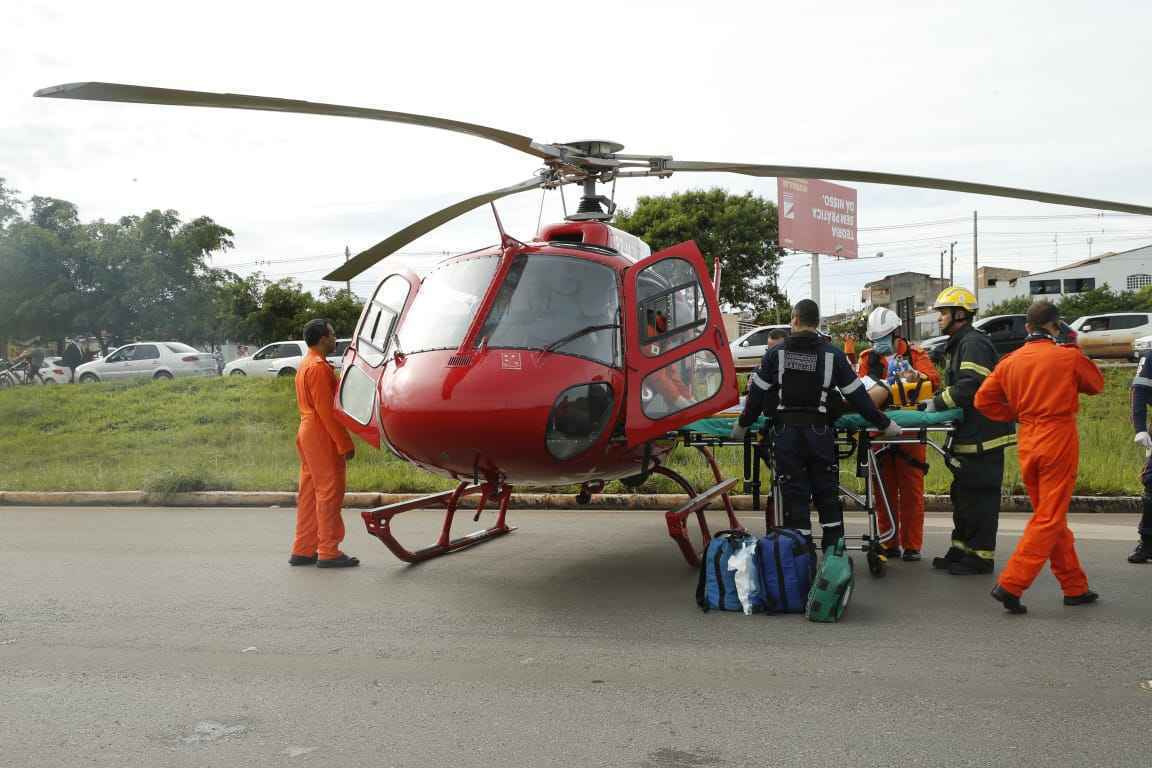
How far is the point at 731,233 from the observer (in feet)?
136

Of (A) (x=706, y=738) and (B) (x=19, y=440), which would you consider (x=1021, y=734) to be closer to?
(A) (x=706, y=738)

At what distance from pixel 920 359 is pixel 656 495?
3.82 metres

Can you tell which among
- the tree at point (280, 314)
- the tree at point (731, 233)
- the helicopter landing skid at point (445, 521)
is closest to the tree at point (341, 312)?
the tree at point (280, 314)

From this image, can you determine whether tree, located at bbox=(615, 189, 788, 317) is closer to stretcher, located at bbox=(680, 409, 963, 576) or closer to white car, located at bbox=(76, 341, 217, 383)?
white car, located at bbox=(76, 341, 217, 383)

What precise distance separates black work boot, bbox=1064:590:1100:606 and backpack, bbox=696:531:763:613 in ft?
6.09

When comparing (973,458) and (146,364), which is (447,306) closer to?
(973,458)

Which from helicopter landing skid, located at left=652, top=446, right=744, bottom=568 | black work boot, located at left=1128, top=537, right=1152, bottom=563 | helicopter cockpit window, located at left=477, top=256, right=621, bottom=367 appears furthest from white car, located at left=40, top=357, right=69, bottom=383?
black work boot, located at left=1128, top=537, right=1152, bottom=563

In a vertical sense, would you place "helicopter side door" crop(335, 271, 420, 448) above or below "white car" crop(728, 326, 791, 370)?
above

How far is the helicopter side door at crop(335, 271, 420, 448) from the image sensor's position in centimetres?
707

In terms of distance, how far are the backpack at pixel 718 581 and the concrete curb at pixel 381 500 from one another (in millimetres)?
4217

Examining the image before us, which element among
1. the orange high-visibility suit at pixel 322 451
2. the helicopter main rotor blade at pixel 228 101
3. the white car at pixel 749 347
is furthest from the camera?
the white car at pixel 749 347

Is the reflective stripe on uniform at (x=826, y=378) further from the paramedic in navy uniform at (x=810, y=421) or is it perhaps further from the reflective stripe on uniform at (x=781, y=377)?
the reflective stripe on uniform at (x=781, y=377)

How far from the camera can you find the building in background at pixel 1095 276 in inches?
2495

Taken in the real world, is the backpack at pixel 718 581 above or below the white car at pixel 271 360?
below
